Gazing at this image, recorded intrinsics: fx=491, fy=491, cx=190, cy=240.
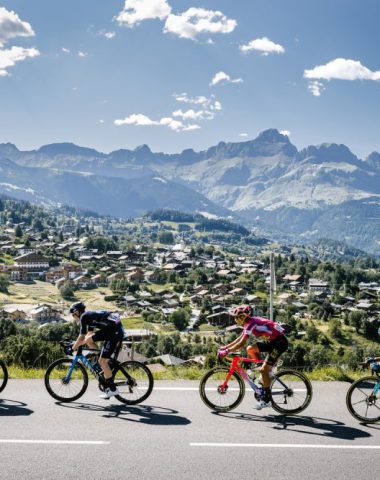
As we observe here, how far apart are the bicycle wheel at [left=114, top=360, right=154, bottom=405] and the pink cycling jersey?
2560 mm

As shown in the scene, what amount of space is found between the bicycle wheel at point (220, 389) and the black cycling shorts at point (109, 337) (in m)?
2.07

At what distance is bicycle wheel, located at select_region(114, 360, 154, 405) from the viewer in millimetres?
10859

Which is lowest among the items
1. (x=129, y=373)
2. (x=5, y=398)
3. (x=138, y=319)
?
(x=138, y=319)

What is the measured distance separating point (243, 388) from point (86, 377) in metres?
3.53

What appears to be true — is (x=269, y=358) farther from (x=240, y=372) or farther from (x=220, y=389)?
(x=220, y=389)

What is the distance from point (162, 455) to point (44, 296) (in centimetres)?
13594

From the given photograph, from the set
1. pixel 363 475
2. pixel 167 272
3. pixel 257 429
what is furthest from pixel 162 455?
pixel 167 272

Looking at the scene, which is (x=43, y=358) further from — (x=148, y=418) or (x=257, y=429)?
(x=257, y=429)

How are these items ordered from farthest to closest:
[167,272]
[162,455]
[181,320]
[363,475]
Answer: [167,272] → [181,320] → [162,455] → [363,475]

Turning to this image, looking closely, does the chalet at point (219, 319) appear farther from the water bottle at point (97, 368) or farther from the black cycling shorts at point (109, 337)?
the black cycling shorts at point (109, 337)

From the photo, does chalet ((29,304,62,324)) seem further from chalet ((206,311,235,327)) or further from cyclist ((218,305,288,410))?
cyclist ((218,305,288,410))

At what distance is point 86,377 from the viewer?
11078mm

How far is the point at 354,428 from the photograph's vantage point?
954 cm

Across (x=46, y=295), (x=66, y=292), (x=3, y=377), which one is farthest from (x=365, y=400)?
(x=46, y=295)
